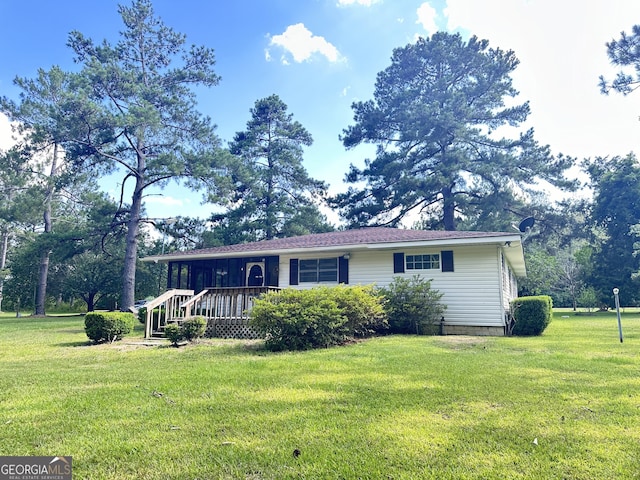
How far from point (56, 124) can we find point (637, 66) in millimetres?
26173

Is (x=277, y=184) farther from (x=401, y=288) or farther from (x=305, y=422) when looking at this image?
(x=305, y=422)

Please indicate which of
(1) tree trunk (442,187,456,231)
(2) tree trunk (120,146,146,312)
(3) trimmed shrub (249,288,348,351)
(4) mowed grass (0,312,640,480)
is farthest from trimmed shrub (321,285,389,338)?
(1) tree trunk (442,187,456,231)

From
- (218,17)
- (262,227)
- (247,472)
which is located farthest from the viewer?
(262,227)

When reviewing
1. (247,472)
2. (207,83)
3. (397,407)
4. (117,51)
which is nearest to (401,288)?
(397,407)

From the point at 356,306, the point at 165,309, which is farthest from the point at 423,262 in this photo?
the point at 165,309

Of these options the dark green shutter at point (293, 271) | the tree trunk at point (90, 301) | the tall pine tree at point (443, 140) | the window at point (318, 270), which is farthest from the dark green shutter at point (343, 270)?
the tree trunk at point (90, 301)

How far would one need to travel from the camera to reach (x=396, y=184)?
24.6 metres

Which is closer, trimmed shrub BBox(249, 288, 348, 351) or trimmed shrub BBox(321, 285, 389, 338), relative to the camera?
trimmed shrub BBox(249, 288, 348, 351)

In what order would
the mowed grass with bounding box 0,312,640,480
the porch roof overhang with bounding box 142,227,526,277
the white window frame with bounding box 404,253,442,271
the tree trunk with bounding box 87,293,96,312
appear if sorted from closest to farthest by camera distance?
the mowed grass with bounding box 0,312,640,480 → the porch roof overhang with bounding box 142,227,526,277 → the white window frame with bounding box 404,253,442,271 → the tree trunk with bounding box 87,293,96,312

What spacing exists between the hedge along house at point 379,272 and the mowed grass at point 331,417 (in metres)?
4.77

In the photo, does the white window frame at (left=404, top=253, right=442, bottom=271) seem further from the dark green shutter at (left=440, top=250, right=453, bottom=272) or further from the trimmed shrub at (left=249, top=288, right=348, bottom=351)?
the trimmed shrub at (left=249, top=288, right=348, bottom=351)

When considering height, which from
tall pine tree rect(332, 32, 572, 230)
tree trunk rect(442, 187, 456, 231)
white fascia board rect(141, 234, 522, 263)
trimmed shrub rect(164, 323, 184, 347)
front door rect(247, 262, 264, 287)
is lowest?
trimmed shrub rect(164, 323, 184, 347)

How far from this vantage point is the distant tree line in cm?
2072

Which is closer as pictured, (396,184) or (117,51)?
(117,51)
